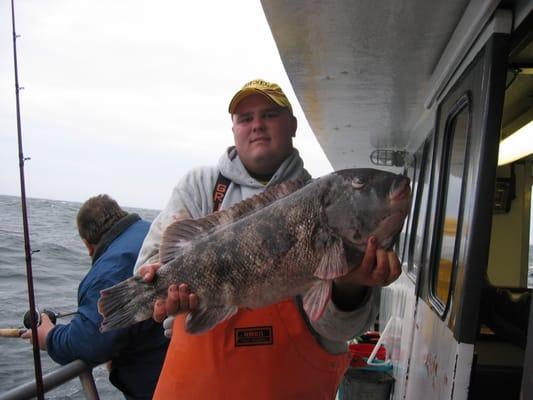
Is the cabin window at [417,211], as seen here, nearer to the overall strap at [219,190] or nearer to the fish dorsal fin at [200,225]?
the overall strap at [219,190]

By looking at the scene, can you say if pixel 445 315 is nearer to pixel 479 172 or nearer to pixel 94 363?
pixel 479 172

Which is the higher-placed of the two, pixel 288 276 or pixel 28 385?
pixel 288 276

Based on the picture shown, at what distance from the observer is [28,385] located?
331cm

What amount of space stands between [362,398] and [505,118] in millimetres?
3440

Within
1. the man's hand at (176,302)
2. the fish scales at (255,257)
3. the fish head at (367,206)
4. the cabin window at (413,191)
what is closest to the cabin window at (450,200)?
the fish head at (367,206)

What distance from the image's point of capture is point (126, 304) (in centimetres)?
256

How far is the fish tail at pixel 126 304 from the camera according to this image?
252 cm

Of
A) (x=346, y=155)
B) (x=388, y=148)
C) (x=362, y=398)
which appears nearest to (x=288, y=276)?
(x=362, y=398)

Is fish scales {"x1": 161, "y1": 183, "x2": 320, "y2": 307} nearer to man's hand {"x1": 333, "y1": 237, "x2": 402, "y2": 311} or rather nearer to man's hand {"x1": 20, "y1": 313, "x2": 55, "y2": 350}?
man's hand {"x1": 333, "y1": 237, "x2": 402, "y2": 311}

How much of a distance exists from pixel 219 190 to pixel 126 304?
911 mm

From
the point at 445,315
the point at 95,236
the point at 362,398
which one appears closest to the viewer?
the point at 445,315

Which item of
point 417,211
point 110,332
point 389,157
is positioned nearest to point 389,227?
point 110,332

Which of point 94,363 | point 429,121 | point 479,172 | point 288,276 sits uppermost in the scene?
point 429,121

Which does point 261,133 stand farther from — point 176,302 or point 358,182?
point 176,302
